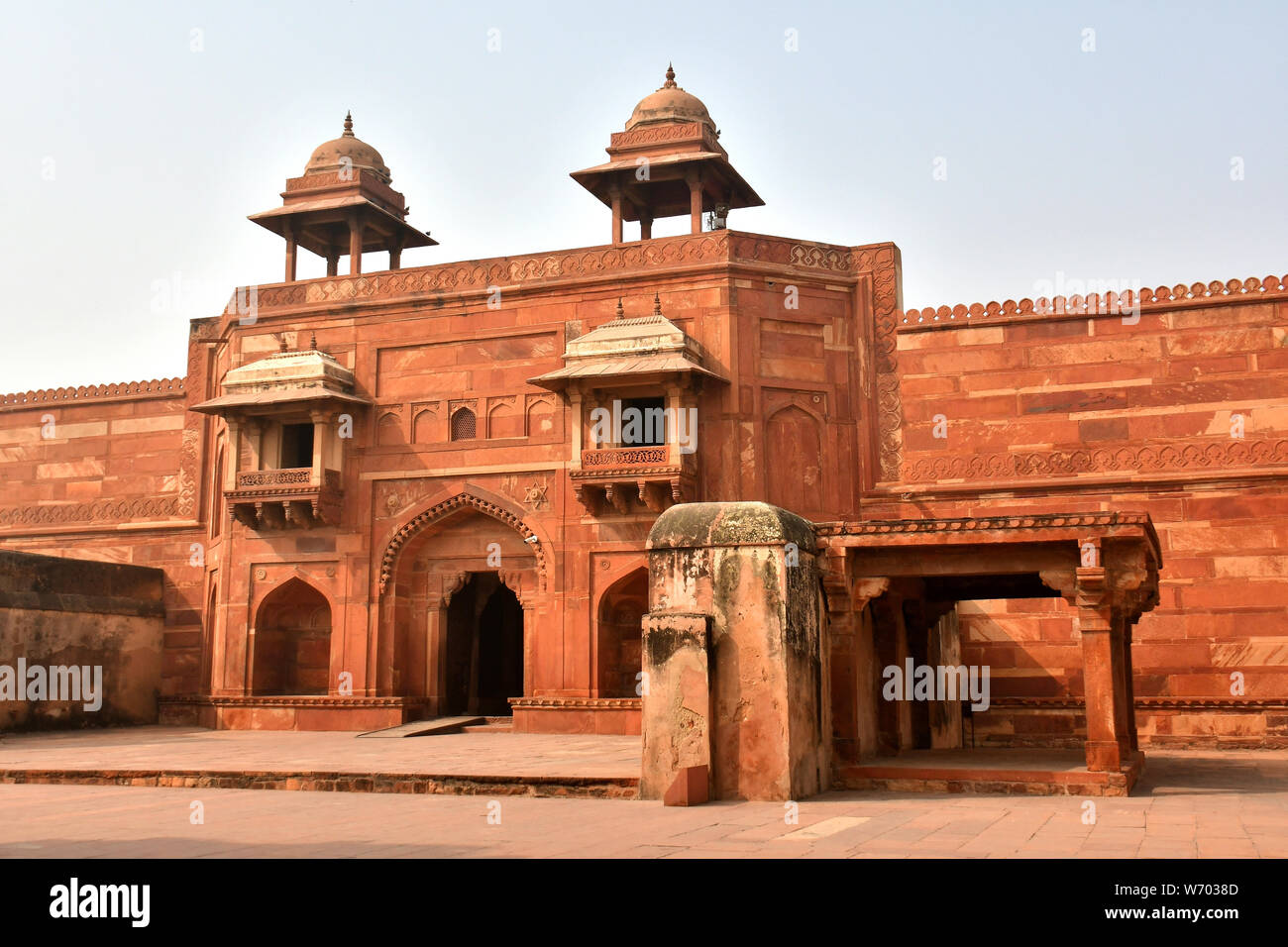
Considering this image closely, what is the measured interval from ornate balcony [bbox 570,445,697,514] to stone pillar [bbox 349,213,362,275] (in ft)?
18.2

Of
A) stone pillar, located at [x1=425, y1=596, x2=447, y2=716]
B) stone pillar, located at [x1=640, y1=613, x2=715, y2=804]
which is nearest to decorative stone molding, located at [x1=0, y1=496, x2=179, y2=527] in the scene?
stone pillar, located at [x1=425, y1=596, x2=447, y2=716]

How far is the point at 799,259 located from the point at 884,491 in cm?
335

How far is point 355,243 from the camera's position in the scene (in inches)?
793

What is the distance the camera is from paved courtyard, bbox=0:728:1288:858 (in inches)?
259

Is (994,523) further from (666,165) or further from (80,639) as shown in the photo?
(80,639)

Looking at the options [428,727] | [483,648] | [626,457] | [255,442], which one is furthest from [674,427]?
[255,442]

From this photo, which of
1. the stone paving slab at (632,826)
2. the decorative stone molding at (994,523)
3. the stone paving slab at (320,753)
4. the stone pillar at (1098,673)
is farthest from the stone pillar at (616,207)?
the stone paving slab at (632,826)

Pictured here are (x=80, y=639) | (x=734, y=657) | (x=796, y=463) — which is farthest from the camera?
(x=80, y=639)

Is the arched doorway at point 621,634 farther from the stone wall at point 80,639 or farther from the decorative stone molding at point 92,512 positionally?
A: the decorative stone molding at point 92,512

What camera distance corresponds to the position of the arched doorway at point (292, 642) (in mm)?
18469

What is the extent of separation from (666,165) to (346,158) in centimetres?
570

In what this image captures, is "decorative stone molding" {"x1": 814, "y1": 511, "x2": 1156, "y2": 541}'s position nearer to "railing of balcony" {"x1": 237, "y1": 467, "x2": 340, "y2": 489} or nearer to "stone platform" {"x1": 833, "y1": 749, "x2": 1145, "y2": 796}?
"stone platform" {"x1": 833, "y1": 749, "x2": 1145, "y2": 796}

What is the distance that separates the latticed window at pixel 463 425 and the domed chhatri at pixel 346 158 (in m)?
5.17

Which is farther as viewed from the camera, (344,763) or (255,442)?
(255,442)
